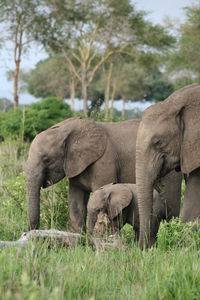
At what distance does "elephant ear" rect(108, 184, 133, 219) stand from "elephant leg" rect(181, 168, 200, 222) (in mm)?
944

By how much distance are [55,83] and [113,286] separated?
62006 mm

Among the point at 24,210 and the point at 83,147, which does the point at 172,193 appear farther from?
the point at 24,210

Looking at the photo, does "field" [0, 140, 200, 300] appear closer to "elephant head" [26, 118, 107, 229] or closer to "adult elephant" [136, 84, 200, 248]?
"adult elephant" [136, 84, 200, 248]

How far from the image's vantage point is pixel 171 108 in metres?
5.60

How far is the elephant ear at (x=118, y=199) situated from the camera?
6.50 meters

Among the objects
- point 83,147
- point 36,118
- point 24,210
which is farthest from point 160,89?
point 83,147

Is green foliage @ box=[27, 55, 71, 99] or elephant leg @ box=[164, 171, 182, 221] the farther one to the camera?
green foliage @ box=[27, 55, 71, 99]

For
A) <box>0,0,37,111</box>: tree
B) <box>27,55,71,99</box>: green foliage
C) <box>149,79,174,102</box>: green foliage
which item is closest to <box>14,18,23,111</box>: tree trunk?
<box>0,0,37,111</box>: tree

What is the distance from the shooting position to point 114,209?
21.4 ft

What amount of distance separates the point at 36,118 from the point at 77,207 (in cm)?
1340

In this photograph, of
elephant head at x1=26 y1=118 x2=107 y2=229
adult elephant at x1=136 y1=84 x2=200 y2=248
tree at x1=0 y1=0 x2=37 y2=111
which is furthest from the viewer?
tree at x1=0 y1=0 x2=37 y2=111

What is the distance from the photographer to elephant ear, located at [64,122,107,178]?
7121 mm

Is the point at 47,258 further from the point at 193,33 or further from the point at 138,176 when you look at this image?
the point at 193,33

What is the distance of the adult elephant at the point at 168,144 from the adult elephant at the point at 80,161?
4.32ft
